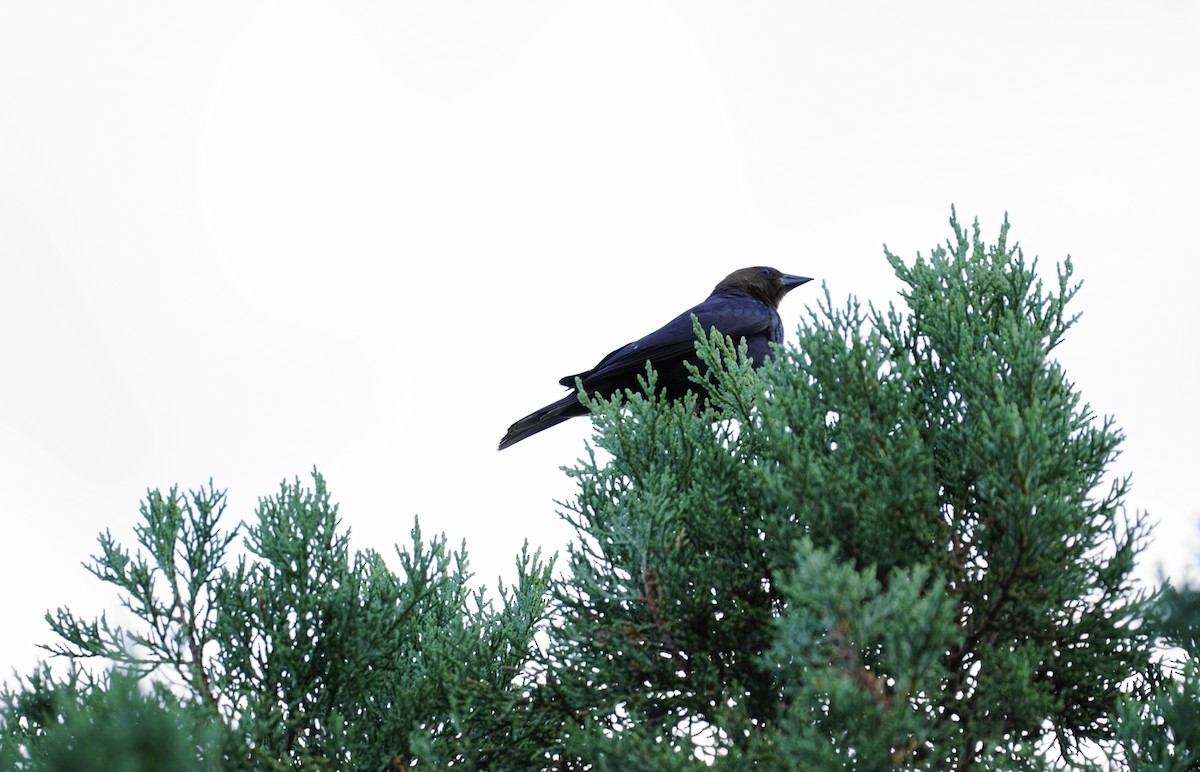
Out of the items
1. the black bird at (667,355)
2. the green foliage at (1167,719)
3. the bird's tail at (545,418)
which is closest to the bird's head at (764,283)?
the black bird at (667,355)

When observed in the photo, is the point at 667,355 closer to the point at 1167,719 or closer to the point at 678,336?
the point at 678,336

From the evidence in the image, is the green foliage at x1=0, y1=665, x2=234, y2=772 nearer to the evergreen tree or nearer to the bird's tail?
the evergreen tree

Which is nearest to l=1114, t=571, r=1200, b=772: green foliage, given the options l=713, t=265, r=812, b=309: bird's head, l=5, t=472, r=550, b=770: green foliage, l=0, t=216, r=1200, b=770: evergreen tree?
l=0, t=216, r=1200, b=770: evergreen tree

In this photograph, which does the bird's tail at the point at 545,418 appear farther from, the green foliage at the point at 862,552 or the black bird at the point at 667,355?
the green foliage at the point at 862,552

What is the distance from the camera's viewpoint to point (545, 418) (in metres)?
7.31

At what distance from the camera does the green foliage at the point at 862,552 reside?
9.50 feet

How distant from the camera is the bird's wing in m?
7.03

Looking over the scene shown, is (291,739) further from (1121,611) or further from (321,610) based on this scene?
(1121,611)

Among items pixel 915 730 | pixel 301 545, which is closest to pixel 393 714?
pixel 301 545

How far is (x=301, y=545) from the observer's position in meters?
3.44

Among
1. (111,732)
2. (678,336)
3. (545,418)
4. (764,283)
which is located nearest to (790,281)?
(764,283)

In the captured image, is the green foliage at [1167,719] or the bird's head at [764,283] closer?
the green foliage at [1167,719]

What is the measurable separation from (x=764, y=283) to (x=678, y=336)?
2114mm

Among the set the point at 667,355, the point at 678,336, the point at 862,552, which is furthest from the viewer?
the point at 678,336
